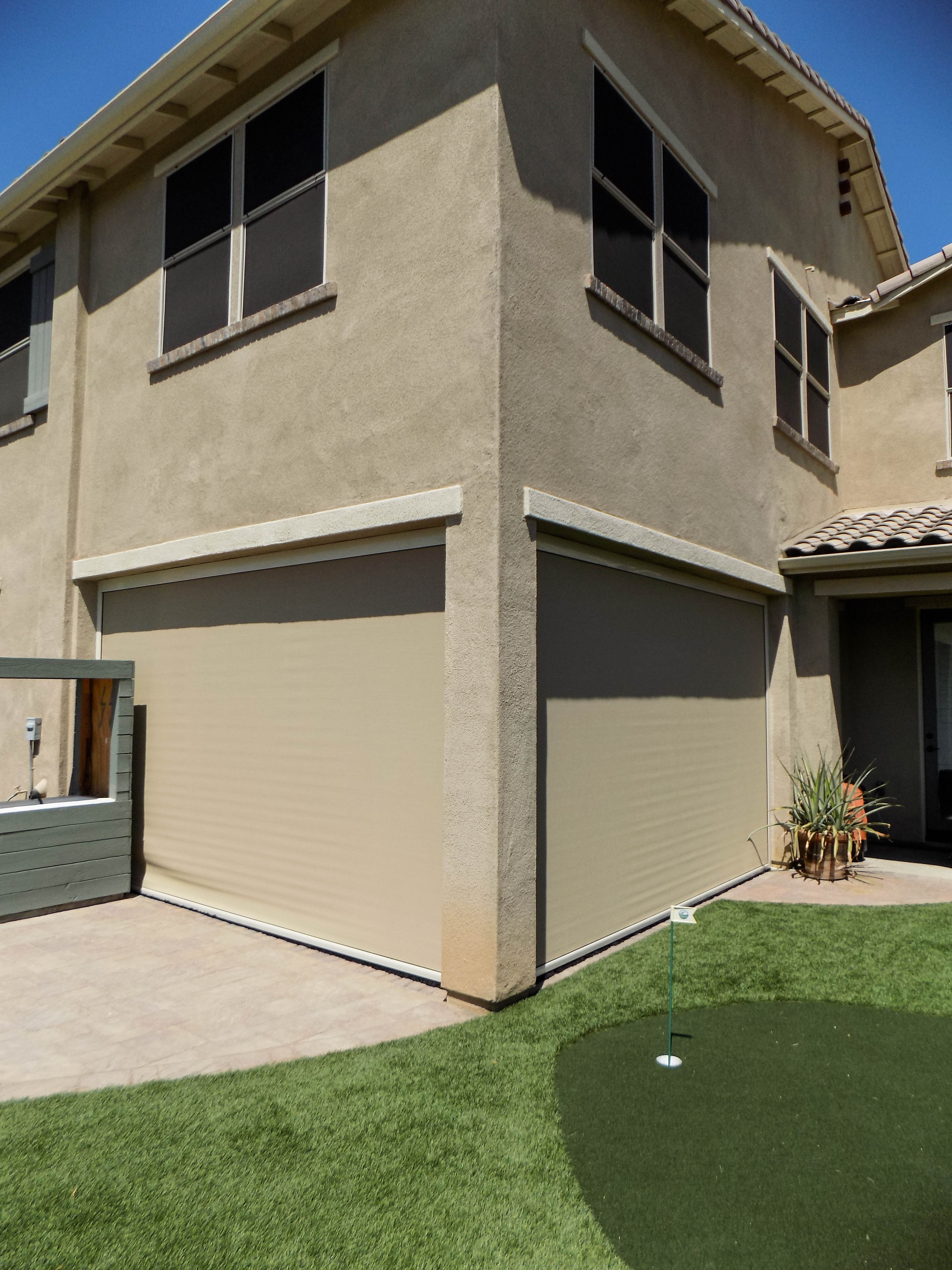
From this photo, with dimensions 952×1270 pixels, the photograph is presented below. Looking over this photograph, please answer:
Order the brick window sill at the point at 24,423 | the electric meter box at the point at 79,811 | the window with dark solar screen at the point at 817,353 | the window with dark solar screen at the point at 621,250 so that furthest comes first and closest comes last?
the window with dark solar screen at the point at 817,353 → the brick window sill at the point at 24,423 → the electric meter box at the point at 79,811 → the window with dark solar screen at the point at 621,250

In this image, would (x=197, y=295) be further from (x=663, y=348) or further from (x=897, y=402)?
(x=897, y=402)

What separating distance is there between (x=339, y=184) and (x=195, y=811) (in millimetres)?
5246

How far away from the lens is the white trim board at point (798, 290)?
995 centimetres

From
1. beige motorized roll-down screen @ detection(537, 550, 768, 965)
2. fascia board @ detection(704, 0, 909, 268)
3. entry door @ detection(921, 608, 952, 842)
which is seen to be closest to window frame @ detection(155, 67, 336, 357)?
beige motorized roll-down screen @ detection(537, 550, 768, 965)

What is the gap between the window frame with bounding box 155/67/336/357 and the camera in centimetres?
671

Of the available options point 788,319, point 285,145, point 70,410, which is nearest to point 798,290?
point 788,319

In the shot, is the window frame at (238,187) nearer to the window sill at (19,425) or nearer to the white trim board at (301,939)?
the window sill at (19,425)

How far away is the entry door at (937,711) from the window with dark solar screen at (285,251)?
849 cm

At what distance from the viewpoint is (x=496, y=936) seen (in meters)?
5.14

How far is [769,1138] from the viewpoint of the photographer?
387 centimetres

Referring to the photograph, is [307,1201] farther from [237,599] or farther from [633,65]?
[633,65]

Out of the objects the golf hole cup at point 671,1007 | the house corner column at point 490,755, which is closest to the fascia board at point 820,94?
the house corner column at point 490,755

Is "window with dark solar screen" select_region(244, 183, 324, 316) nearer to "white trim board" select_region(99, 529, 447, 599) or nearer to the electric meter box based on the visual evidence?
"white trim board" select_region(99, 529, 447, 599)

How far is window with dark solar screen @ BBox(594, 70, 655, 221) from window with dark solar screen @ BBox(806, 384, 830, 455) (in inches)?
169
